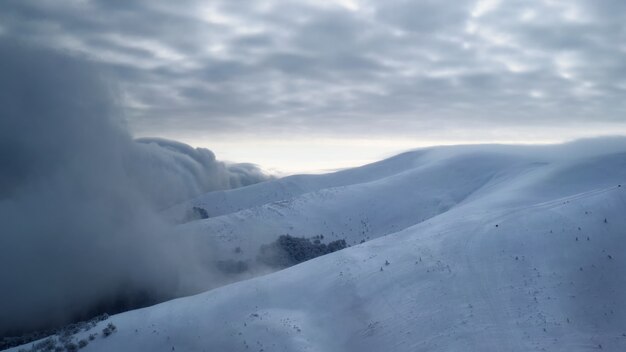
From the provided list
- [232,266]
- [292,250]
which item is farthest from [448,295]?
[232,266]

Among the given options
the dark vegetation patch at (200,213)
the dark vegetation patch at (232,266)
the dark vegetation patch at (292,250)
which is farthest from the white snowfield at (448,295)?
the dark vegetation patch at (200,213)

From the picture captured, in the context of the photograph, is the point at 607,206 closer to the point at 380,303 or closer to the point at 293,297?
the point at 380,303

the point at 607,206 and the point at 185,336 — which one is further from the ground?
the point at 607,206

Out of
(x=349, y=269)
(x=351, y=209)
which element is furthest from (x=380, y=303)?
(x=351, y=209)

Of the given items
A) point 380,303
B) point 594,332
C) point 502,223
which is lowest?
point 594,332

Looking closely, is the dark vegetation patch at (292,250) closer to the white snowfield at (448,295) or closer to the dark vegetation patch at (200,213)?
the white snowfield at (448,295)

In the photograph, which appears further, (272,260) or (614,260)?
(272,260)

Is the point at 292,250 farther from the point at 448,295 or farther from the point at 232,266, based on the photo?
the point at 448,295

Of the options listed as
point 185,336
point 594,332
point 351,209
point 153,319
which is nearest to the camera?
point 594,332
